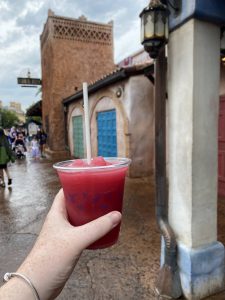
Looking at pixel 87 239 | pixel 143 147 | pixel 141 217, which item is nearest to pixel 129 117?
pixel 143 147

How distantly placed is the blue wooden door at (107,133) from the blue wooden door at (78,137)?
9.11 feet

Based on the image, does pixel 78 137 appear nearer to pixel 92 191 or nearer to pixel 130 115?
pixel 130 115

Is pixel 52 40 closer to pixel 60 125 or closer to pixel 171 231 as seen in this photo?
pixel 60 125

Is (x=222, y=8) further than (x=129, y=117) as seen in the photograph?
No

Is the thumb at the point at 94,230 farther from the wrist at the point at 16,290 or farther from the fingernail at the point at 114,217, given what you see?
the wrist at the point at 16,290

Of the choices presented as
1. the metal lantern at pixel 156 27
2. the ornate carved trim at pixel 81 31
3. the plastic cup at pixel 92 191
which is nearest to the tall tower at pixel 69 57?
the ornate carved trim at pixel 81 31

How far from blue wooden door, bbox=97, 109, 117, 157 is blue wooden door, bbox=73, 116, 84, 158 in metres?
2.78

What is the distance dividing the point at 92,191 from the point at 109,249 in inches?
104

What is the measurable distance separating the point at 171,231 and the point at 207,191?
588mm

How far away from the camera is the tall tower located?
47.1ft

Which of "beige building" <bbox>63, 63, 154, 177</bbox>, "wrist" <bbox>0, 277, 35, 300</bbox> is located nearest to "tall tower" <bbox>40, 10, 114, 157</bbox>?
"beige building" <bbox>63, 63, 154, 177</bbox>

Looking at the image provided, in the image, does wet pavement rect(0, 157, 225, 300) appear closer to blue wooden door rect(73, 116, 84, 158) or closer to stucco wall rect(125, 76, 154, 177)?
stucco wall rect(125, 76, 154, 177)

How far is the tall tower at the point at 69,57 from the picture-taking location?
1437 cm

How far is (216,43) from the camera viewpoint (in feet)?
8.43
